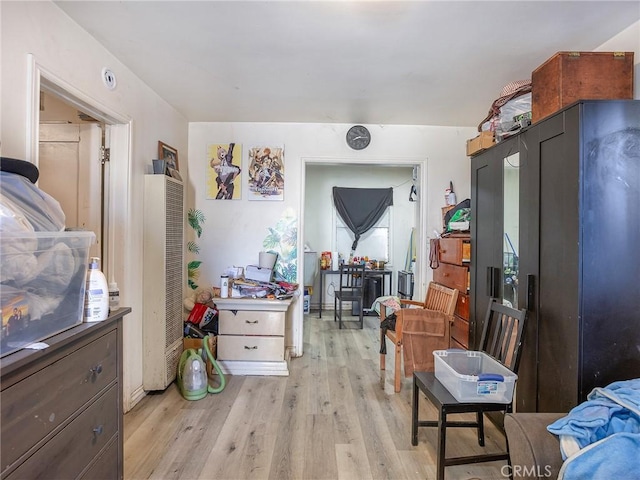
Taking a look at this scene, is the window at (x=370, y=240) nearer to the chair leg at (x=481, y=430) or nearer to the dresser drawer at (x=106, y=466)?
the chair leg at (x=481, y=430)

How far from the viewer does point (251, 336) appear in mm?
3047

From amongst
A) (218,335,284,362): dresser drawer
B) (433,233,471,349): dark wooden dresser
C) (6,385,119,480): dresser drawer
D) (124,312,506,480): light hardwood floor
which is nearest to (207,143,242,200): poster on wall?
(218,335,284,362): dresser drawer

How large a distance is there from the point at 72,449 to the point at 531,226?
2.21 metres

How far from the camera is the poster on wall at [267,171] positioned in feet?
11.3

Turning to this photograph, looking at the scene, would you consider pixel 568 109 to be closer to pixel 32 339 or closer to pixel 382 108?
pixel 382 108

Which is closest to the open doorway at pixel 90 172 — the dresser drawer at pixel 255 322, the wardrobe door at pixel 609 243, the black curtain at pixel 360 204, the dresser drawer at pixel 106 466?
the dresser drawer at pixel 255 322

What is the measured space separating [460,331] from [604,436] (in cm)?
171

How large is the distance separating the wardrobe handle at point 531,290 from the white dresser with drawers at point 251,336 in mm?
1894

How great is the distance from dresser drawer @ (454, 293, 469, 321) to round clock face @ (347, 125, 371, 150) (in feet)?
5.70

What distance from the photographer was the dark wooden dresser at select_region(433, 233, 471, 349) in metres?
2.68

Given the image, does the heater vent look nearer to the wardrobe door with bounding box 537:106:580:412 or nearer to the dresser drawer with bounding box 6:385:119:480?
the dresser drawer with bounding box 6:385:119:480

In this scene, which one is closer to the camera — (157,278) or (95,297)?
(95,297)

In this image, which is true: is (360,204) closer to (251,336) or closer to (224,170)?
(224,170)

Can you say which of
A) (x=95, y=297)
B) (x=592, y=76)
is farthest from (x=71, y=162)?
(x=592, y=76)
